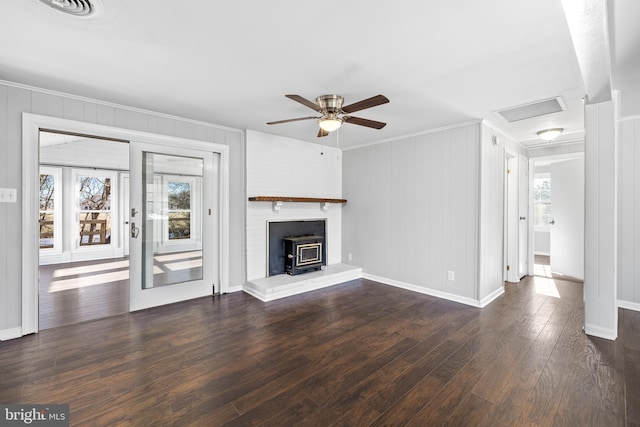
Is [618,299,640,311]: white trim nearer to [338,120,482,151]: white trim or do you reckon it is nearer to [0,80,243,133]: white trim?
[338,120,482,151]: white trim

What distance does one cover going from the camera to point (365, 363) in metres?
2.34

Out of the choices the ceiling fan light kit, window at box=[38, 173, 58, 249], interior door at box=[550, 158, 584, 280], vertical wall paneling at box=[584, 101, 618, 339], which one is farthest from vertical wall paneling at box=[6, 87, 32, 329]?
interior door at box=[550, 158, 584, 280]

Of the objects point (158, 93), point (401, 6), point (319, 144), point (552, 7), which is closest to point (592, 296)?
point (552, 7)

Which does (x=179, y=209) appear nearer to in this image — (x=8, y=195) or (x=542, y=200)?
(x=8, y=195)

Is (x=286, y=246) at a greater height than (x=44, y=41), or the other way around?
(x=44, y=41)

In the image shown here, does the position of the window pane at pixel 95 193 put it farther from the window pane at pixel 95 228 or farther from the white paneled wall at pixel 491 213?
the white paneled wall at pixel 491 213

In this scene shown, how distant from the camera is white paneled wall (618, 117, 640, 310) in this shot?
3.62 metres

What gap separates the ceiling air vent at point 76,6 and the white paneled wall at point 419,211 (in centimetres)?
383

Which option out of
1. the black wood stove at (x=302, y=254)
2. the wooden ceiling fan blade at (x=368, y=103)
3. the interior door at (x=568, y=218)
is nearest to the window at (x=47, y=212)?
the black wood stove at (x=302, y=254)

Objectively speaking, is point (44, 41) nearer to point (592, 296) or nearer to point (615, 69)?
point (615, 69)

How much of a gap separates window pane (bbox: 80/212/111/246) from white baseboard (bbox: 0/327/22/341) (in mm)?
4727

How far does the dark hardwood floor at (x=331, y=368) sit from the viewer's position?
1.77 meters

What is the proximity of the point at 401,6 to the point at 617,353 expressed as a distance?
3300 mm

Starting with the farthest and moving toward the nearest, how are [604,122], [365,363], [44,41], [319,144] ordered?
[319,144] → [604,122] → [365,363] → [44,41]
